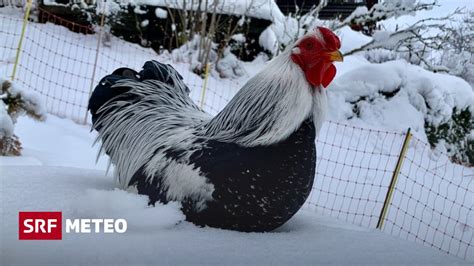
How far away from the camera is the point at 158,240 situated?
0.75 metres

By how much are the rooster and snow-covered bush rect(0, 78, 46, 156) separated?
0.79 m

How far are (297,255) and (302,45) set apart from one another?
0.39 metres

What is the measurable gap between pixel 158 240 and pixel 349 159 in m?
2.08

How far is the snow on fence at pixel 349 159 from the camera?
1.97 meters

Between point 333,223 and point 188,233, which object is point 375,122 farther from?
point 188,233

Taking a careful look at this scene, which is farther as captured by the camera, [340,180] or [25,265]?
[340,180]

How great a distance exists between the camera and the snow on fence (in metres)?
1.97

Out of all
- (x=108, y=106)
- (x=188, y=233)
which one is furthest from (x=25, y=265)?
(x=108, y=106)

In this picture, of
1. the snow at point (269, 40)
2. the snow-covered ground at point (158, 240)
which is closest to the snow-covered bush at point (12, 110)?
the snow-covered ground at point (158, 240)

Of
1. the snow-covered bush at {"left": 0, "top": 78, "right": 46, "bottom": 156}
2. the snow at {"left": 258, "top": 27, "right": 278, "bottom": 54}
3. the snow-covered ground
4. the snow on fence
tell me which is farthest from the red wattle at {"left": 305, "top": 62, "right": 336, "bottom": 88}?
the snow at {"left": 258, "top": 27, "right": 278, "bottom": 54}

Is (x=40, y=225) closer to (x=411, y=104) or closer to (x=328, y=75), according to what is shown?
(x=328, y=75)

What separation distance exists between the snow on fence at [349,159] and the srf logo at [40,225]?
1267mm

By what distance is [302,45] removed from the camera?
89cm

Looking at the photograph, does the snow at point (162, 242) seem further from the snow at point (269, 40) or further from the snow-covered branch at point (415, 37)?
the snow at point (269, 40)
